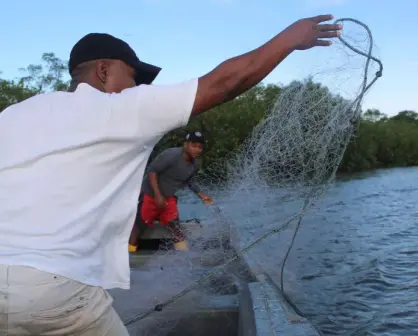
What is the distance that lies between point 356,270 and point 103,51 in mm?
7797

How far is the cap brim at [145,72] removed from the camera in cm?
202

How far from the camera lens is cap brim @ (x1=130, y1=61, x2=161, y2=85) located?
79.7 inches

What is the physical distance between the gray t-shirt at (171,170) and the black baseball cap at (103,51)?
530 centimetres

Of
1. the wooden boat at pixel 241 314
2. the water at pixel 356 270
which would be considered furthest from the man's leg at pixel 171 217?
the wooden boat at pixel 241 314

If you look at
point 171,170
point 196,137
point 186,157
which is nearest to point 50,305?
point 196,137

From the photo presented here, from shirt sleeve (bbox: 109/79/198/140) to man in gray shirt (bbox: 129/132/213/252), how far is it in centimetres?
518

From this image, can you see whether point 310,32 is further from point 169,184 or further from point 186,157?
point 169,184

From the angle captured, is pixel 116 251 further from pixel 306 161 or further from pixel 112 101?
pixel 306 161

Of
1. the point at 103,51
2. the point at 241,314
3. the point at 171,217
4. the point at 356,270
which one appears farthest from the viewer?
the point at 356,270

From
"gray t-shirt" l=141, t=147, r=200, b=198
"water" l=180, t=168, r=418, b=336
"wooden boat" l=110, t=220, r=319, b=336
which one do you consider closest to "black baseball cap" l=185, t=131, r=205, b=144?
"gray t-shirt" l=141, t=147, r=200, b=198

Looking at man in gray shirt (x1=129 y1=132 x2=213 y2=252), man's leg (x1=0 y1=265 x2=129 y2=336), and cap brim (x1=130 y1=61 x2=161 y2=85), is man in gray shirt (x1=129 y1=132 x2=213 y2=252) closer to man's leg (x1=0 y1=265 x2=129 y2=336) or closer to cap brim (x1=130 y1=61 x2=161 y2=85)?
cap brim (x1=130 y1=61 x2=161 y2=85)

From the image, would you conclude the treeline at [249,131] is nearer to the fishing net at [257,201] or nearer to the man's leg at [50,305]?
the fishing net at [257,201]

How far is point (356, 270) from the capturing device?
8812mm

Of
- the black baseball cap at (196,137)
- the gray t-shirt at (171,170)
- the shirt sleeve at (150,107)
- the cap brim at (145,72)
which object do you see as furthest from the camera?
the gray t-shirt at (171,170)
